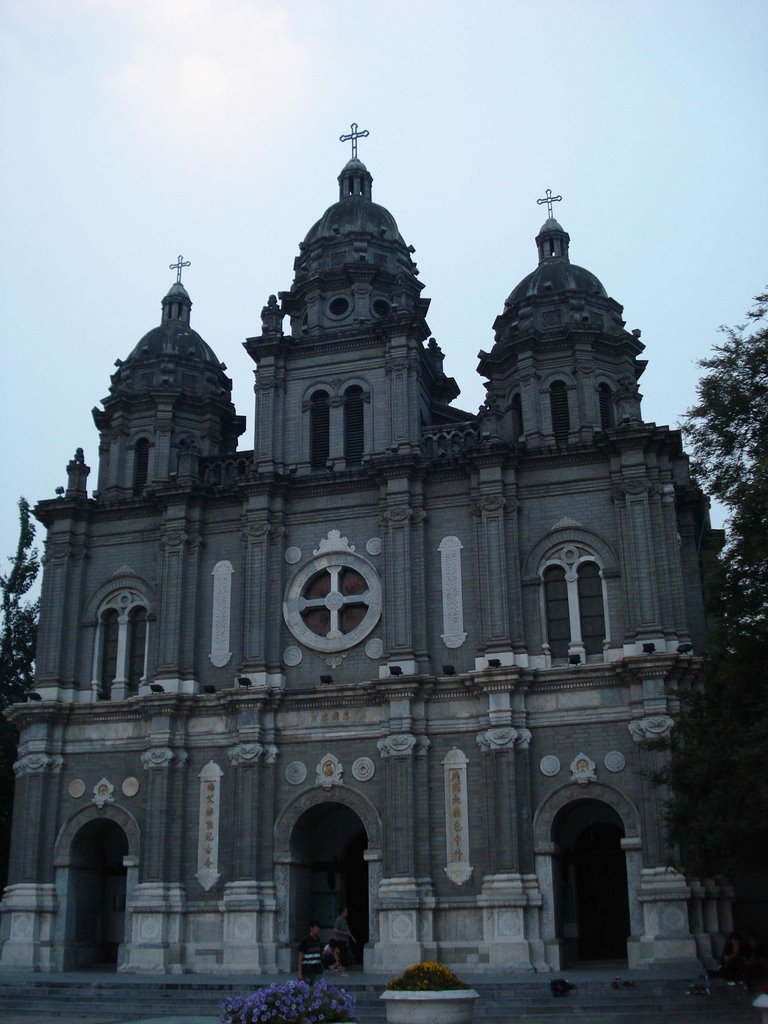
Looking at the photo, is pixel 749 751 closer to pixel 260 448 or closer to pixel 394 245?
pixel 260 448

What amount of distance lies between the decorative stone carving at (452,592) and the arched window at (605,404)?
664 cm

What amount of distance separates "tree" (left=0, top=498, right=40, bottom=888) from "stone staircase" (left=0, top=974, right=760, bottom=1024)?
38.8 ft

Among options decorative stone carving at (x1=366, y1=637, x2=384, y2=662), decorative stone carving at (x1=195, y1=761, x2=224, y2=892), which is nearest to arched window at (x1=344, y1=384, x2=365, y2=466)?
decorative stone carving at (x1=366, y1=637, x2=384, y2=662)

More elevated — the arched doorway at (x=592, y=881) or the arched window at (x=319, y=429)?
the arched window at (x=319, y=429)

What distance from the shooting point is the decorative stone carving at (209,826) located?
34.5 metres

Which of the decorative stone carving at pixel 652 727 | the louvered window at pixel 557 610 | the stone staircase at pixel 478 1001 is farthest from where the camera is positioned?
the louvered window at pixel 557 610

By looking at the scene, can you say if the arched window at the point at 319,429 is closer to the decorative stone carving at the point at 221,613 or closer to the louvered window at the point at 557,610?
the decorative stone carving at the point at 221,613

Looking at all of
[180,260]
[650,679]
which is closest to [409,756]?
[650,679]

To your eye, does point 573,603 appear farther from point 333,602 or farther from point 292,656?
point 292,656

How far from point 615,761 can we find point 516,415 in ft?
39.8

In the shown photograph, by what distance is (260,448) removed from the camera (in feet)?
126

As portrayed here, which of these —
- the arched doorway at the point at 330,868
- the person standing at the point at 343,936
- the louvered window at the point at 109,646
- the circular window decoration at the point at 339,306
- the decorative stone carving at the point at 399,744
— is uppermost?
the circular window decoration at the point at 339,306

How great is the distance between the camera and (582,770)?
32.4 meters

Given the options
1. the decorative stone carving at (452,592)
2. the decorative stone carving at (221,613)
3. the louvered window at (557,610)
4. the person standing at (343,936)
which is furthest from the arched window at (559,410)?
the person standing at (343,936)
